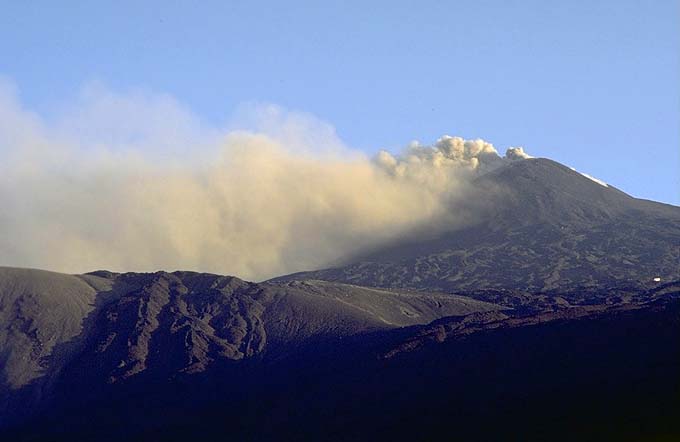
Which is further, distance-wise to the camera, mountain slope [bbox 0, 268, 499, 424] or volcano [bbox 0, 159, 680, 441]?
mountain slope [bbox 0, 268, 499, 424]

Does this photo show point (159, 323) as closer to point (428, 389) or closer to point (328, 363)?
point (328, 363)

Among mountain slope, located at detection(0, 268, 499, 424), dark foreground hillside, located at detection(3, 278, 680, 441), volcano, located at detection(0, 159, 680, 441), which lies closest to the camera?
dark foreground hillside, located at detection(3, 278, 680, 441)

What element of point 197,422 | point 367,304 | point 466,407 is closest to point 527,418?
point 466,407

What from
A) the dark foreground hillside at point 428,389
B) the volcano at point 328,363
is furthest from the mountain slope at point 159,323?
the dark foreground hillside at point 428,389

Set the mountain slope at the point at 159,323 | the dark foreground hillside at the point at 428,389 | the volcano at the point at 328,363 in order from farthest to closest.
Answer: the mountain slope at the point at 159,323 → the volcano at the point at 328,363 → the dark foreground hillside at the point at 428,389

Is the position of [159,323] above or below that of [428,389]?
above

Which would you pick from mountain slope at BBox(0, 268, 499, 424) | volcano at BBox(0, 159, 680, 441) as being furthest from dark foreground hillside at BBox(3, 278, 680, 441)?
mountain slope at BBox(0, 268, 499, 424)

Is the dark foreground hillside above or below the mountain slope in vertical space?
below

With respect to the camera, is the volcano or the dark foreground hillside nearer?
the dark foreground hillside

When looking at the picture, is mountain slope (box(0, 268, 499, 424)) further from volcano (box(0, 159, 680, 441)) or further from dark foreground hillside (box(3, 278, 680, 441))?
dark foreground hillside (box(3, 278, 680, 441))

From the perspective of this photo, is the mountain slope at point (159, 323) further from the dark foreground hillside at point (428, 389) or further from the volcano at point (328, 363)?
the dark foreground hillside at point (428, 389)

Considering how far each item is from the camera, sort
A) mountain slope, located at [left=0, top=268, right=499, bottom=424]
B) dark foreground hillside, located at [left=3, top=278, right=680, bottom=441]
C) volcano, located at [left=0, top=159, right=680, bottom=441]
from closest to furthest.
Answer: dark foreground hillside, located at [left=3, top=278, right=680, bottom=441] < volcano, located at [left=0, top=159, right=680, bottom=441] < mountain slope, located at [left=0, top=268, right=499, bottom=424]

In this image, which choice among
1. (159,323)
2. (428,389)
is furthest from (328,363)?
(159,323)

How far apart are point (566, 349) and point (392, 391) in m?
17.8
